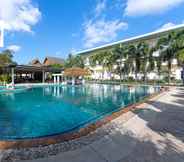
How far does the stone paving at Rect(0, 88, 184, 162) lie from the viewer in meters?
3.27

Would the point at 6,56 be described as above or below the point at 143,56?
above

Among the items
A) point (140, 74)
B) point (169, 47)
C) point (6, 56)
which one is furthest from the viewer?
point (6, 56)

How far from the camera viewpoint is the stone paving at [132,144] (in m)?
3.27

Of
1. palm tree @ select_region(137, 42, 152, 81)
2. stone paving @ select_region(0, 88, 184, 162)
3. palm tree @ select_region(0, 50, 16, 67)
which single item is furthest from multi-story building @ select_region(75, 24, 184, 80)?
stone paving @ select_region(0, 88, 184, 162)

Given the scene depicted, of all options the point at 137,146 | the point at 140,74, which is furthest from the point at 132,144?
the point at 140,74

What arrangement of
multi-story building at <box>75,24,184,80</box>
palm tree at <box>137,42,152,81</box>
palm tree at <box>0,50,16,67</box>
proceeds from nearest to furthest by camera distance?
palm tree at <box>137,42,152,81</box>, multi-story building at <box>75,24,184,80</box>, palm tree at <box>0,50,16,67</box>

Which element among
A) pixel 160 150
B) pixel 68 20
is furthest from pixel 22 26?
pixel 160 150

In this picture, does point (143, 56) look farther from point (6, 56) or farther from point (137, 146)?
point (6, 56)

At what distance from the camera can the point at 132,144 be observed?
3.91 meters

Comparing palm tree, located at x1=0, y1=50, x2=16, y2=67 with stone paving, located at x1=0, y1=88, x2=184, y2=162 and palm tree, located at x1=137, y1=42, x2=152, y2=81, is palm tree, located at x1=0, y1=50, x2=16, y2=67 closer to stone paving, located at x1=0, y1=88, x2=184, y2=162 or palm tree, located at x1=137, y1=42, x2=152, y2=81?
palm tree, located at x1=137, y1=42, x2=152, y2=81

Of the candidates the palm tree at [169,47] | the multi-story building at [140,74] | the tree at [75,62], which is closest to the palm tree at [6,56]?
the tree at [75,62]

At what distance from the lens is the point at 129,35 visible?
41.6m

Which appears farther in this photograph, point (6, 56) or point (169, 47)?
point (6, 56)

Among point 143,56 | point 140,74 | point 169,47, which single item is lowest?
point 140,74
